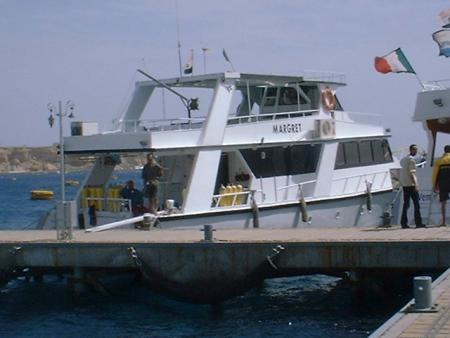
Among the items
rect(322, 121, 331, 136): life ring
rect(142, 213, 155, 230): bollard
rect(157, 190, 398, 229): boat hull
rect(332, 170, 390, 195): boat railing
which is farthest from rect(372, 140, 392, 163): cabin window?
rect(142, 213, 155, 230): bollard

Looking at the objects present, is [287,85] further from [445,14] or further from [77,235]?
[77,235]

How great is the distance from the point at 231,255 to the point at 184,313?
1702 millimetres

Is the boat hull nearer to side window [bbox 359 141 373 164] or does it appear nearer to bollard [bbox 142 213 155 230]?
bollard [bbox 142 213 155 230]

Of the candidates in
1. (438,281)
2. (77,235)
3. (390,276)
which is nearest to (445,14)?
(390,276)

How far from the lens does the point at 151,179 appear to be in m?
22.7

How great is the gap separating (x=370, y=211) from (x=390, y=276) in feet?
29.4

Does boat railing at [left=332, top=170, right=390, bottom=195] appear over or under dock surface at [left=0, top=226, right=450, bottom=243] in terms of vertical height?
over

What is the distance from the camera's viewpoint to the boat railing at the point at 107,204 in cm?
2367

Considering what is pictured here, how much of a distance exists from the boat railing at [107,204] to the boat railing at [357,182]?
5.96 metres

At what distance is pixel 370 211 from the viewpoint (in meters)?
27.4

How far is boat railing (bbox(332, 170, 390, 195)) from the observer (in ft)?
89.3

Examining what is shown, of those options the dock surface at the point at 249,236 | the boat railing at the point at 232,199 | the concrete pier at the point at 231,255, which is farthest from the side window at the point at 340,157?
the concrete pier at the point at 231,255

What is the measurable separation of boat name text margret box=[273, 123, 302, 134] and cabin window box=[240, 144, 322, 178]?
400 mm

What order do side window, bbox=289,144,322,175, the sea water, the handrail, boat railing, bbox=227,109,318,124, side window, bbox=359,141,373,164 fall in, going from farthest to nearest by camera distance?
side window, bbox=359,141,373,164 < side window, bbox=289,144,322,175 < boat railing, bbox=227,109,318,124 < the handrail < the sea water
